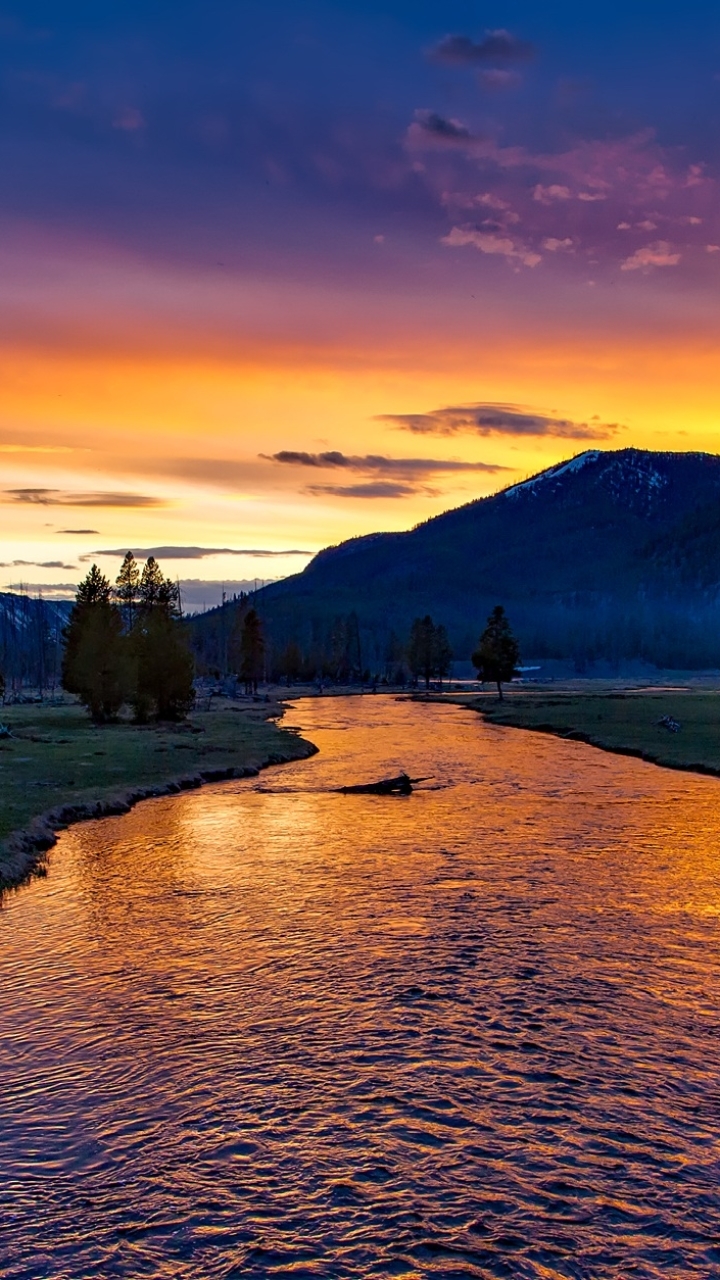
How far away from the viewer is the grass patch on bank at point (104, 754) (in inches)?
1619

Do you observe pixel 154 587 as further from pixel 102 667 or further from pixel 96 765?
pixel 96 765

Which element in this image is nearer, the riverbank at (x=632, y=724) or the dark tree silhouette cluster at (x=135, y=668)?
the riverbank at (x=632, y=724)

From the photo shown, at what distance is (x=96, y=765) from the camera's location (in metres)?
50.9

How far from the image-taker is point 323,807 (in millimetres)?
40562

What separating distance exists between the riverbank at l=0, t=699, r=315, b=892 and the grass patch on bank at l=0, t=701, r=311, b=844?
5 cm

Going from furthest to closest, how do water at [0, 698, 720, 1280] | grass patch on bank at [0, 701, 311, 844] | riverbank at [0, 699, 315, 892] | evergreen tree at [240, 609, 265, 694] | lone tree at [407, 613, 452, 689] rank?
lone tree at [407, 613, 452, 689] → evergreen tree at [240, 609, 265, 694] → grass patch on bank at [0, 701, 311, 844] → riverbank at [0, 699, 315, 892] → water at [0, 698, 720, 1280]

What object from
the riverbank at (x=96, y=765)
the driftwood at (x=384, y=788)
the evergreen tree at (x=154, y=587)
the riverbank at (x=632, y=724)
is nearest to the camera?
the riverbank at (x=96, y=765)

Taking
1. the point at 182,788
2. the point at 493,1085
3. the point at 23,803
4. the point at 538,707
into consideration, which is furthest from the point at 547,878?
the point at 538,707

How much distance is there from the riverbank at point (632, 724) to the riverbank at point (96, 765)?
22953mm

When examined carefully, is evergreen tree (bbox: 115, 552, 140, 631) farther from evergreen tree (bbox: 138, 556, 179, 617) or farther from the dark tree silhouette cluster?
the dark tree silhouette cluster

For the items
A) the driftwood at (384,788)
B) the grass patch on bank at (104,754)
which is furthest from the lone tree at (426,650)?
the driftwood at (384,788)

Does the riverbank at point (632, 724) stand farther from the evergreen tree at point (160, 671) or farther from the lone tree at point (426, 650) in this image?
the lone tree at point (426, 650)

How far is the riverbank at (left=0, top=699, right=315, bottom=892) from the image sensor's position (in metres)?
33.9

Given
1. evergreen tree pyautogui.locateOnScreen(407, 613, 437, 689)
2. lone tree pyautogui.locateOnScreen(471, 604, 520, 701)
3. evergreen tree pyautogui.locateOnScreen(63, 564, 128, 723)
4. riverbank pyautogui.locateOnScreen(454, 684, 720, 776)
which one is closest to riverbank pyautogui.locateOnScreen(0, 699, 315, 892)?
evergreen tree pyautogui.locateOnScreen(63, 564, 128, 723)
